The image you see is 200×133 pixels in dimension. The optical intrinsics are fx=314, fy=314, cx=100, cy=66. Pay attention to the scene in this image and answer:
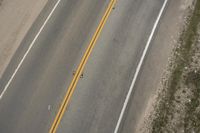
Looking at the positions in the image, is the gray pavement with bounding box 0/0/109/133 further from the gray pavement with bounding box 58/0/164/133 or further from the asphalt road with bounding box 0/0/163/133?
the gray pavement with bounding box 58/0/164/133

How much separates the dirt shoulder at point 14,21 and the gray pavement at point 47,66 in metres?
0.38

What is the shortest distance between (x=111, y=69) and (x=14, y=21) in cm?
655

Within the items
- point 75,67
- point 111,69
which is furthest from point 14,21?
point 111,69

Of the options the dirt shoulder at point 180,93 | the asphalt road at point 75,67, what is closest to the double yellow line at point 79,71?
the asphalt road at point 75,67

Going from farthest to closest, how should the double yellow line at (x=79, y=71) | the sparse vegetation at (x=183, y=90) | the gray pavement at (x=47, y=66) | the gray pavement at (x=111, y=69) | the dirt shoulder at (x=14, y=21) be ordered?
the dirt shoulder at (x=14, y=21) → the gray pavement at (x=47, y=66) → the double yellow line at (x=79, y=71) → the gray pavement at (x=111, y=69) → the sparse vegetation at (x=183, y=90)

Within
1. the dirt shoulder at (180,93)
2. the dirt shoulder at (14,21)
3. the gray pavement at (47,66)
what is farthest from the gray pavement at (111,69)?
the dirt shoulder at (14,21)

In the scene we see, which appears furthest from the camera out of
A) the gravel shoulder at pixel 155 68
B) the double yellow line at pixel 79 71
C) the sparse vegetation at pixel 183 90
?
the double yellow line at pixel 79 71

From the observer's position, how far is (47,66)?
1545 cm

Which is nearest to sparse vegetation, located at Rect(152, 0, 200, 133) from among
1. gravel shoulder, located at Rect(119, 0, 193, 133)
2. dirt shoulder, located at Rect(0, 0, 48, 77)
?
gravel shoulder, located at Rect(119, 0, 193, 133)

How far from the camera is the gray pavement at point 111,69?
1355cm

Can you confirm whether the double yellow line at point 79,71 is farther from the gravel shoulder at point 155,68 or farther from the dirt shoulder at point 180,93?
the dirt shoulder at point 180,93

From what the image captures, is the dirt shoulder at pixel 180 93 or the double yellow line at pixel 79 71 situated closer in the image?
the dirt shoulder at pixel 180 93

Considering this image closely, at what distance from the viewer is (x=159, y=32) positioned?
15.2 meters

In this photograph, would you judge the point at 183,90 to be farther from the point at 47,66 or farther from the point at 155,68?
the point at 47,66
